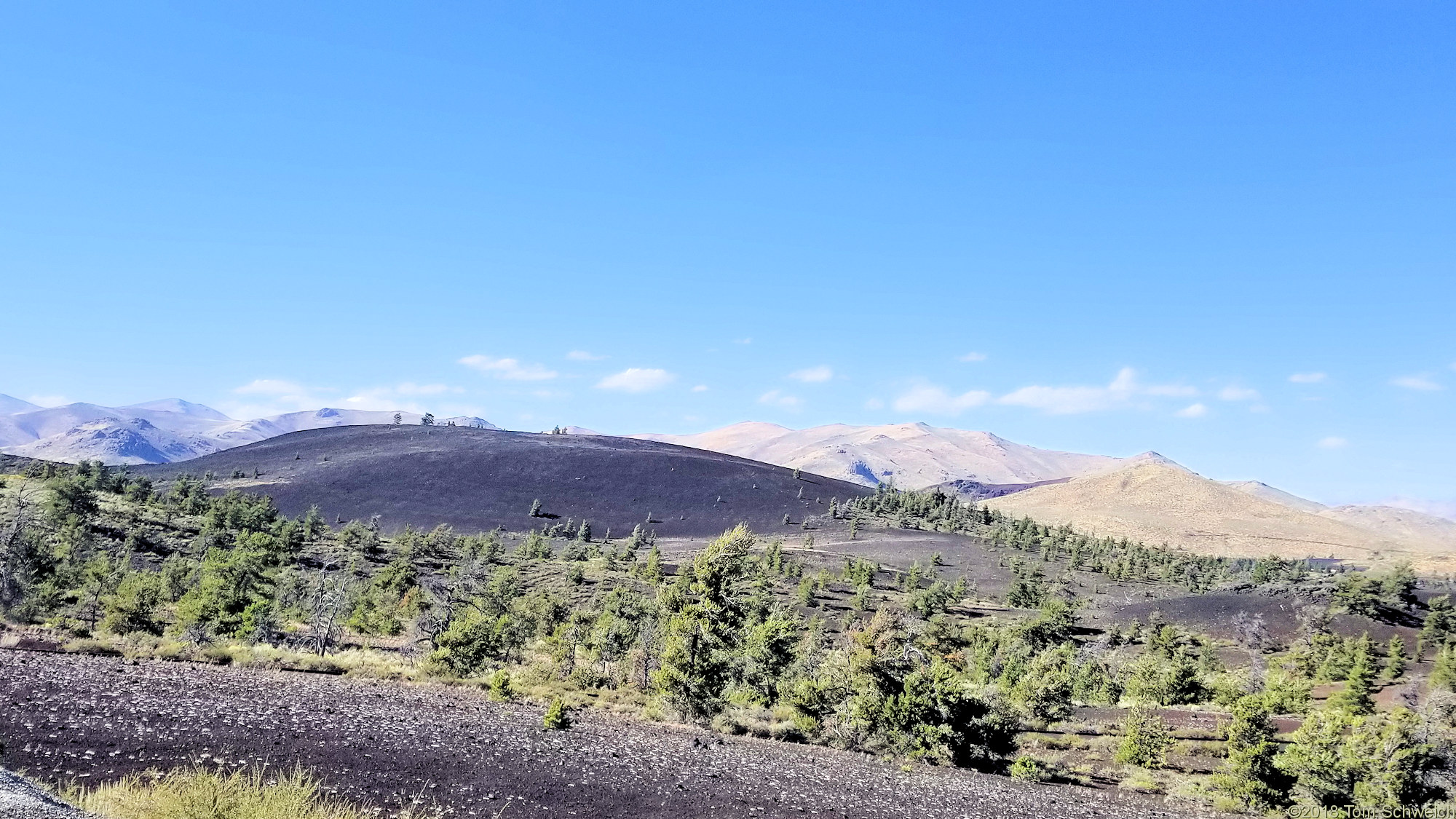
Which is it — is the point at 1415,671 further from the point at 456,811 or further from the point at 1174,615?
the point at 456,811

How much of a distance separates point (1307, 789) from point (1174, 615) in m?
61.1

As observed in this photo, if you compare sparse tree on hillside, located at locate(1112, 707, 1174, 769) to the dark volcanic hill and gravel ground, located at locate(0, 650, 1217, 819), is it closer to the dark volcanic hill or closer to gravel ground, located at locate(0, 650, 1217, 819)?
gravel ground, located at locate(0, 650, 1217, 819)

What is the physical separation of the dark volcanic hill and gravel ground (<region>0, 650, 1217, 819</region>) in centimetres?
9824

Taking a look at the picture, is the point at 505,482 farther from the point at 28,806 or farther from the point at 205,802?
the point at 28,806

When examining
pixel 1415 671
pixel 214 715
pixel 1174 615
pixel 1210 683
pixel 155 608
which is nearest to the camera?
pixel 214 715

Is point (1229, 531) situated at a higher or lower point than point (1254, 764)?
higher

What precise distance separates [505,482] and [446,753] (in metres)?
134

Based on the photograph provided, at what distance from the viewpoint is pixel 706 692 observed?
89.1 ft

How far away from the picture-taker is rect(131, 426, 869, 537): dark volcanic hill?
5007 inches

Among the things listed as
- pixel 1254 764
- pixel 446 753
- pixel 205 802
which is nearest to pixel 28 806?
pixel 205 802

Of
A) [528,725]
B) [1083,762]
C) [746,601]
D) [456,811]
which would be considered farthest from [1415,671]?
[456,811]

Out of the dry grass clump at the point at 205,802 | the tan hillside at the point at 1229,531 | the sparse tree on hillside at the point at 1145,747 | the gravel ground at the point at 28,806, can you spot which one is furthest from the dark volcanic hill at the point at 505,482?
the gravel ground at the point at 28,806

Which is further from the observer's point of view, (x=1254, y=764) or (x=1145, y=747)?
(x=1145, y=747)

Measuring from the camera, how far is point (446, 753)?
1841 centimetres
